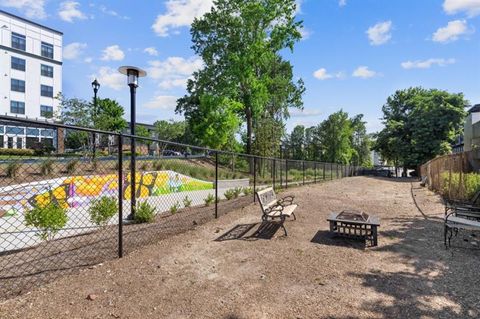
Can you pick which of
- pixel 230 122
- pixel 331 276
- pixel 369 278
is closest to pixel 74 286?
pixel 331 276

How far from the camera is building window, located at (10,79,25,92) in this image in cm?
3718

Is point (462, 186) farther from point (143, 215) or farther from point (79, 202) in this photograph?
point (79, 202)

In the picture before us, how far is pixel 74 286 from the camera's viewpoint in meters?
3.60

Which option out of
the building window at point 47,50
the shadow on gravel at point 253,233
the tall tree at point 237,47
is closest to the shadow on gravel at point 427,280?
the shadow on gravel at point 253,233

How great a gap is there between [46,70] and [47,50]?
2.81m

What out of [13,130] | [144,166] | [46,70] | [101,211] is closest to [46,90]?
[46,70]

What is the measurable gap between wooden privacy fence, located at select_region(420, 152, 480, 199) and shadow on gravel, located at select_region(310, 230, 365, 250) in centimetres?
695

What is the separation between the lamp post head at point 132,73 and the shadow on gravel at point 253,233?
166 inches

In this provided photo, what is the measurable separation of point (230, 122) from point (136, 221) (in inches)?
705

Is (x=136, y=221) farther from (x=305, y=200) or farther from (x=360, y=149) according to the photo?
(x=360, y=149)

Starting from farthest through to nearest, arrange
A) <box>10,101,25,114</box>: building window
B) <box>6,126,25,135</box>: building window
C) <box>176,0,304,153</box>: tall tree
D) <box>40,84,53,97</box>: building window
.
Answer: <box>40,84,53,97</box>: building window, <box>10,101,25,114</box>: building window, <box>176,0,304,153</box>: tall tree, <box>6,126,25,135</box>: building window

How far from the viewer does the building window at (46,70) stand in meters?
40.2

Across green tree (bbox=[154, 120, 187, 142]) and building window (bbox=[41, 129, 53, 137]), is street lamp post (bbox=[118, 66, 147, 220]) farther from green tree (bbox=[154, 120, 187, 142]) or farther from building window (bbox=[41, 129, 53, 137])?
green tree (bbox=[154, 120, 187, 142])

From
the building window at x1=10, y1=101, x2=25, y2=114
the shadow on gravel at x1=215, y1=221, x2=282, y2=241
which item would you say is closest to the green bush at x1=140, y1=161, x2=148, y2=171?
the shadow on gravel at x1=215, y1=221, x2=282, y2=241
